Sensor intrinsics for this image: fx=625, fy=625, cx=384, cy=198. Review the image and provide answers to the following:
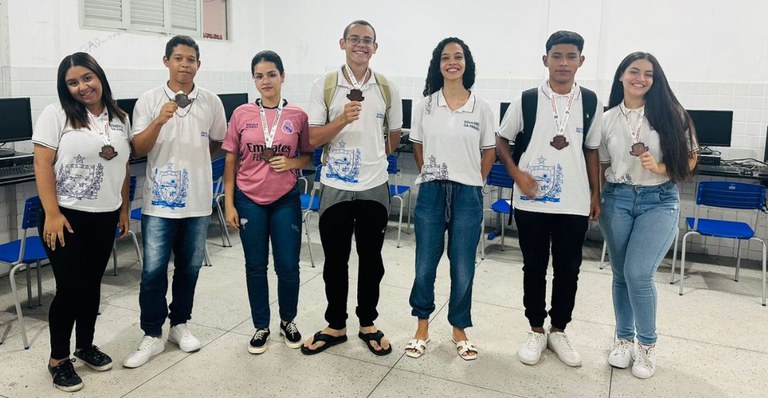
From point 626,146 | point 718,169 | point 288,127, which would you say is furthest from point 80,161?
point 718,169

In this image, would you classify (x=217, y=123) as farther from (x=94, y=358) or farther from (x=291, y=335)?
(x=94, y=358)

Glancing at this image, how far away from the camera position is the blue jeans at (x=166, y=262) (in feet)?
10.0

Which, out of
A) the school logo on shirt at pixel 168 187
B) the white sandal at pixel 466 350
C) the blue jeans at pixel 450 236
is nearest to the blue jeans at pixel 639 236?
the blue jeans at pixel 450 236

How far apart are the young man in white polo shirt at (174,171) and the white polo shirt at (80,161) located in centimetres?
18

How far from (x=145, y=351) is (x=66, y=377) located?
394 millimetres

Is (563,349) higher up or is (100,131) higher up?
(100,131)

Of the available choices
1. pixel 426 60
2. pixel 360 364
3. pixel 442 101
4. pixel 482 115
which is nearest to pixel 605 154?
pixel 482 115

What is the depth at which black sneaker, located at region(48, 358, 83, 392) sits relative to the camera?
290 centimetres

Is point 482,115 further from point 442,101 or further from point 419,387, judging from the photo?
point 419,387

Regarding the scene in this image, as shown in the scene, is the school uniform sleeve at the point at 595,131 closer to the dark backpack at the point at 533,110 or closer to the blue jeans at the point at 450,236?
the dark backpack at the point at 533,110

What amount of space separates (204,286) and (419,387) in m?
2.09

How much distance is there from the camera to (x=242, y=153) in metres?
3.12

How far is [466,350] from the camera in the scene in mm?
3307

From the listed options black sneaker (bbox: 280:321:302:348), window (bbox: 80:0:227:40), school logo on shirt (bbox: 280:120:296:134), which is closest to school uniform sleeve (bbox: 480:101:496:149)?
school logo on shirt (bbox: 280:120:296:134)
